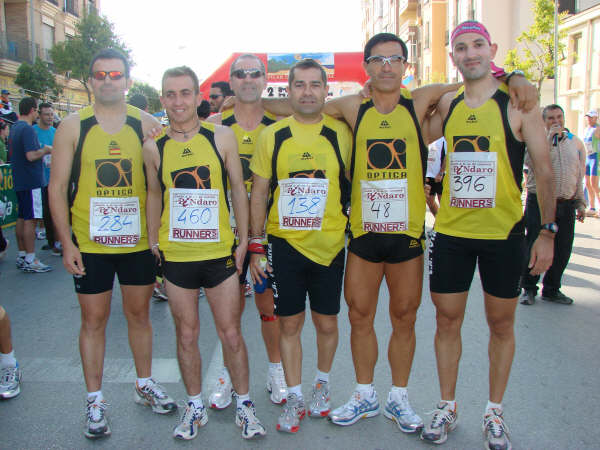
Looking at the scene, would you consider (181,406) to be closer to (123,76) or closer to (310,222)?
(310,222)

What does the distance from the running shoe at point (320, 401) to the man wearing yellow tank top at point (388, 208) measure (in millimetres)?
89

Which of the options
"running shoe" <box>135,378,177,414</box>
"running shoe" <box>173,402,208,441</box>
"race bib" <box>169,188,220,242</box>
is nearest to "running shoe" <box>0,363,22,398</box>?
"running shoe" <box>135,378,177,414</box>

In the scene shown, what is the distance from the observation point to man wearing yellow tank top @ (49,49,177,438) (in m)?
3.24

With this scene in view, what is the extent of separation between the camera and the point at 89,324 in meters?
3.36

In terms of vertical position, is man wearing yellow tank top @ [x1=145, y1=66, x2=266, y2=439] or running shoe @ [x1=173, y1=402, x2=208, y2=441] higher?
man wearing yellow tank top @ [x1=145, y1=66, x2=266, y2=439]

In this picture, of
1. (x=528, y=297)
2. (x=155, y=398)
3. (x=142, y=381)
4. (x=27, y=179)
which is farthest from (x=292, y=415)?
(x=27, y=179)

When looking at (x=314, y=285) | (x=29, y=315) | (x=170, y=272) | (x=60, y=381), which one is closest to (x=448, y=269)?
(x=314, y=285)

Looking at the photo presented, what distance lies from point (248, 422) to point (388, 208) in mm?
1556

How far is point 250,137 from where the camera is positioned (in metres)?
3.77

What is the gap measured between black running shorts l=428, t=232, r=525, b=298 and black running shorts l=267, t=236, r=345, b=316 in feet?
1.97

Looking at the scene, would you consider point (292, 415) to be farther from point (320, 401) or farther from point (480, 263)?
point (480, 263)

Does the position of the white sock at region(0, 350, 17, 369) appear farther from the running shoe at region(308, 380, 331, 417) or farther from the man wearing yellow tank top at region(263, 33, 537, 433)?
the man wearing yellow tank top at region(263, 33, 537, 433)

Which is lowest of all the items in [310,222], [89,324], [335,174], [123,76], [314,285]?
[89,324]

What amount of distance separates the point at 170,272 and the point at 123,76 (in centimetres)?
131
